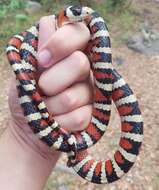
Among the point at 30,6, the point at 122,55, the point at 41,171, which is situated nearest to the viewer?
the point at 41,171

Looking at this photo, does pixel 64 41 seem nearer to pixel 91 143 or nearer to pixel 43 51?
pixel 43 51

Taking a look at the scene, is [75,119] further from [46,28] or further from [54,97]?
[46,28]

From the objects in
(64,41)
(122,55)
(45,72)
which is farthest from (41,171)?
(122,55)

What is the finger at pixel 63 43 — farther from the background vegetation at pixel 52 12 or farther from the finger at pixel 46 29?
the background vegetation at pixel 52 12

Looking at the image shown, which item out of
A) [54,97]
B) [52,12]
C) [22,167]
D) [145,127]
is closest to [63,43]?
[54,97]

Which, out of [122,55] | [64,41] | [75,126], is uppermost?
[64,41]
